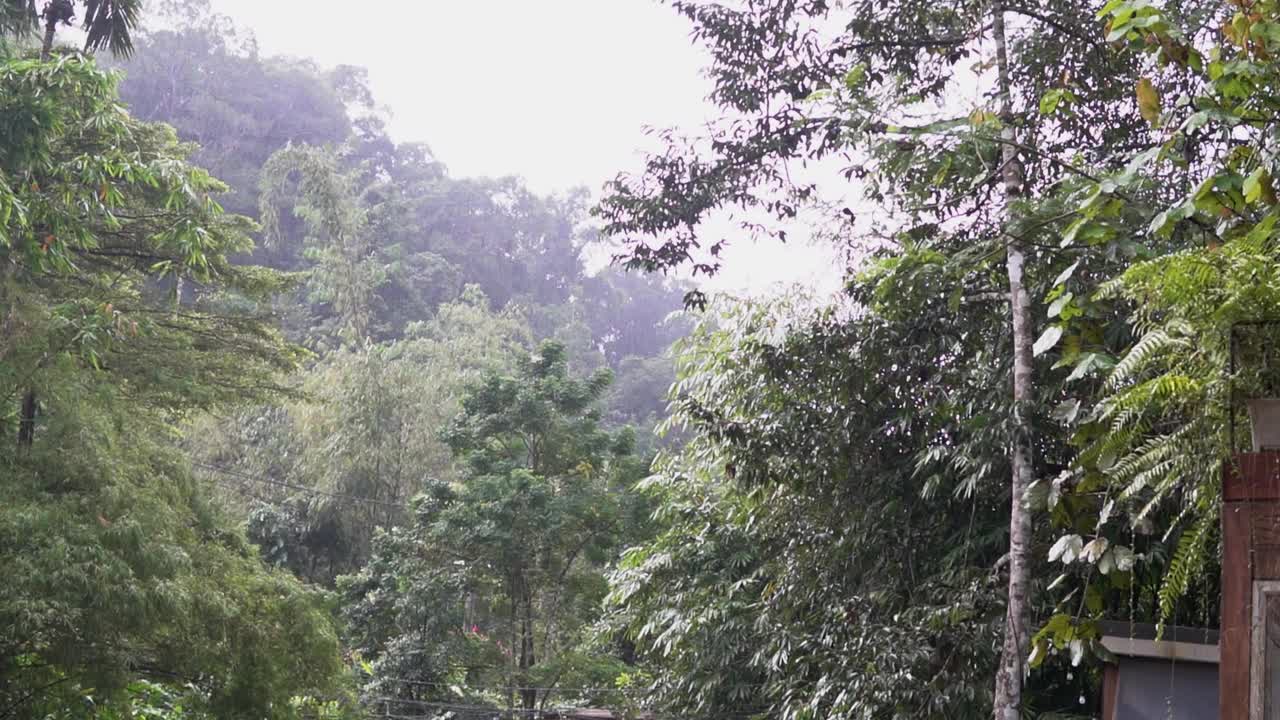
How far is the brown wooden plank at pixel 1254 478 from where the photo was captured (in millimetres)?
2020

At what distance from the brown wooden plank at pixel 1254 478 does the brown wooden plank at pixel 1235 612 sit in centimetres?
2

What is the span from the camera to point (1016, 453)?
387cm

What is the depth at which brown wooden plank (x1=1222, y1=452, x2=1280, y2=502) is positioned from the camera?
202 centimetres

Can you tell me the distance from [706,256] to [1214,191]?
3.96 metres

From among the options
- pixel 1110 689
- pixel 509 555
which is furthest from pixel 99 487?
pixel 509 555

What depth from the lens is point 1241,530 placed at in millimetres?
2043

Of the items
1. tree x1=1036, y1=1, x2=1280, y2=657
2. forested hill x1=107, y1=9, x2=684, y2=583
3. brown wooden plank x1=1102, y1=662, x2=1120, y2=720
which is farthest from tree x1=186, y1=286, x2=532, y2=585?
tree x1=1036, y1=1, x2=1280, y2=657

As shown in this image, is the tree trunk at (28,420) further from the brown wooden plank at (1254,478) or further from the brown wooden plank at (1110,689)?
the brown wooden plank at (1254,478)

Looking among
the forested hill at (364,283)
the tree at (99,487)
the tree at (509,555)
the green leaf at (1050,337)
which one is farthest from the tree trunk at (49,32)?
the green leaf at (1050,337)

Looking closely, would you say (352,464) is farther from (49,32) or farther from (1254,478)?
(1254,478)

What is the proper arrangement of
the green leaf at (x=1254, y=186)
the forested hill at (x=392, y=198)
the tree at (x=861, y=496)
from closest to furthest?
1. the green leaf at (x=1254, y=186)
2. the tree at (x=861, y=496)
3. the forested hill at (x=392, y=198)

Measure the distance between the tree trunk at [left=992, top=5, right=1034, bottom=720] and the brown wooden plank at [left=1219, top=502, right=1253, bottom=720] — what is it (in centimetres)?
128

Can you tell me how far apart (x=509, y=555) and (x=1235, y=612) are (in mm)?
10319

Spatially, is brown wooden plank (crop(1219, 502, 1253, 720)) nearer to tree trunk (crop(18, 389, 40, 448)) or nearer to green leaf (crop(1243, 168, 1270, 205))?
green leaf (crop(1243, 168, 1270, 205))
